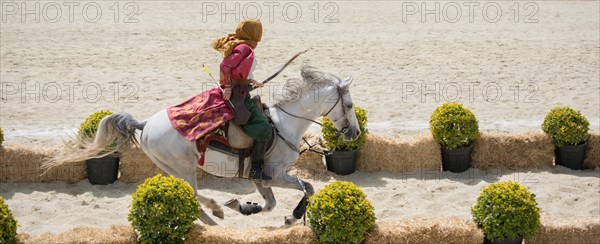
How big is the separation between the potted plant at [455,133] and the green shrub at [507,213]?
3.20 meters

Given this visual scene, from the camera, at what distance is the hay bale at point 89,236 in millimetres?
6629

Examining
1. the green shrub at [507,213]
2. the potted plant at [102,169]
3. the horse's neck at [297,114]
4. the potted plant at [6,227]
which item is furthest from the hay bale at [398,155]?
the potted plant at [6,227]

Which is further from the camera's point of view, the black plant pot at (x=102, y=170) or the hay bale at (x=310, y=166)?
the hay bale at (x=310, y=166)

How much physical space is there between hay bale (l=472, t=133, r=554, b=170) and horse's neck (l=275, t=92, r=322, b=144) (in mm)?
3577

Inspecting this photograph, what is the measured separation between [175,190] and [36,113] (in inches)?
313

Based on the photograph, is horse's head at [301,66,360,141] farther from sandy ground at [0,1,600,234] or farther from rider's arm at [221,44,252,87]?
rider's arm at [221,44,252,87]

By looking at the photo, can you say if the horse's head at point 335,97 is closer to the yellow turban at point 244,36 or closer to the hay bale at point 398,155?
the yellow turban at point 244,36

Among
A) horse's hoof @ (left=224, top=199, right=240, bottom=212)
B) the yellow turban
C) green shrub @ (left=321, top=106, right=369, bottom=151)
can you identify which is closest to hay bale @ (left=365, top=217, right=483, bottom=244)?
horse's hoof @ (left=224, top=199, right=240, bottom=212)

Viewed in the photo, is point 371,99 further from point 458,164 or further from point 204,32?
point 204,32

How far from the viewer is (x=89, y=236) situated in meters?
6.73

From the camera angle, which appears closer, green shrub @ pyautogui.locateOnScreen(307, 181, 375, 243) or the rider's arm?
green shrub @ pyautogui.locateOnScreen(307, 181, 375, 243)

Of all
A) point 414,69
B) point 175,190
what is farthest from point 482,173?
point 414,69

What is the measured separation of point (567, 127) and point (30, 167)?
7812 mm

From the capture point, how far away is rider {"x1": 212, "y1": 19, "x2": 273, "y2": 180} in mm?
7801
